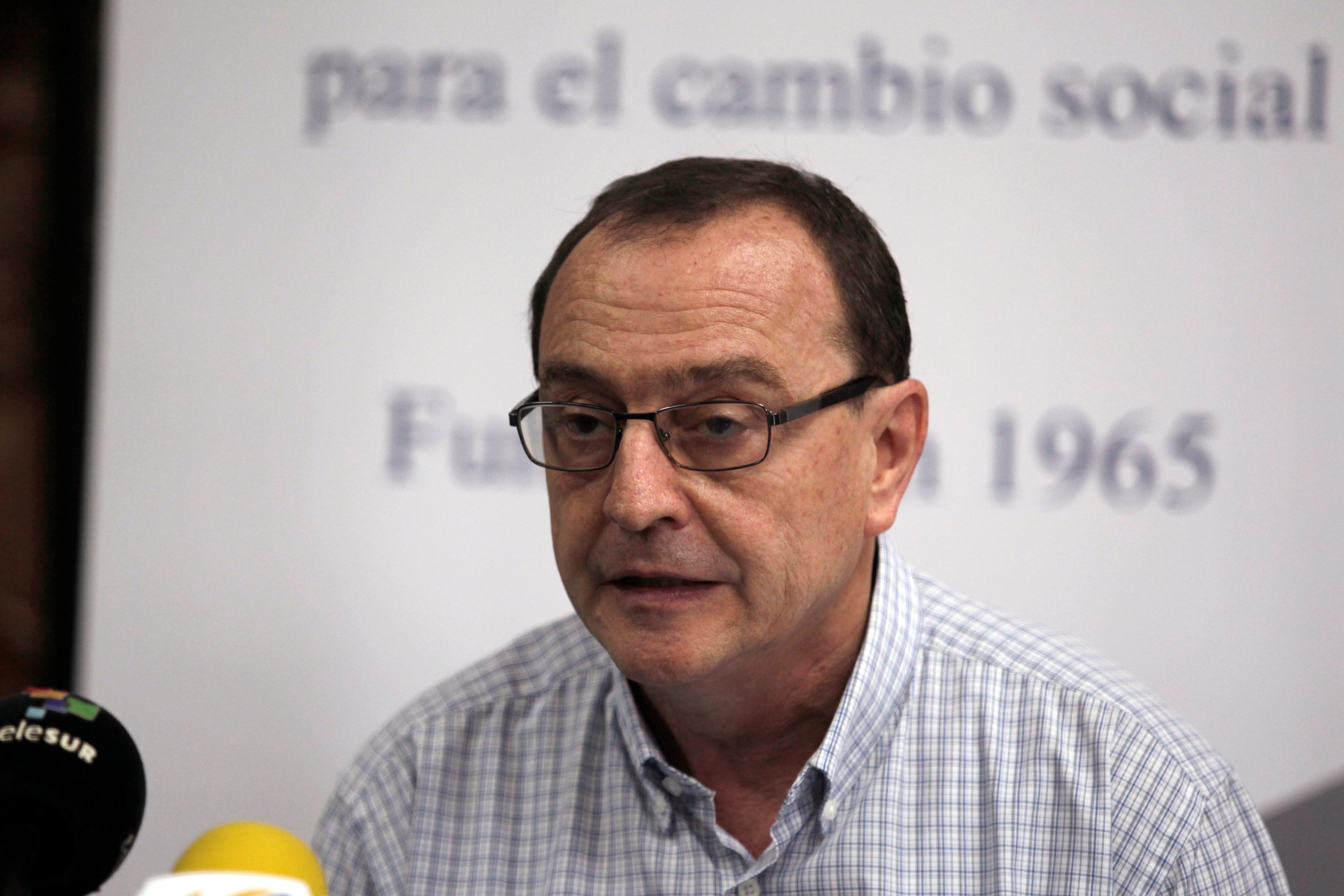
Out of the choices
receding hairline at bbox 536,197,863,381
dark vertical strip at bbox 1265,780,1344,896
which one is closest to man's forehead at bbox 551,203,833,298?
receding hairline at bbox 536,197,863,381

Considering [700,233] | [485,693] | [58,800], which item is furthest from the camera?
[485,693]

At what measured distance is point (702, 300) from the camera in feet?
4.65

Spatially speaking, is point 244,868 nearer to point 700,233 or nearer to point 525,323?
point 700,233

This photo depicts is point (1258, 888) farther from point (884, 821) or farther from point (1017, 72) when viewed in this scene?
point (1017, 72)

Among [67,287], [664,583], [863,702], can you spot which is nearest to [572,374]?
[664,583]

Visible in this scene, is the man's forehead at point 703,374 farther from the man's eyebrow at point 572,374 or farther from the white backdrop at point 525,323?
the white backdrop at point 525,323

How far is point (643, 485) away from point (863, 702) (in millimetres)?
473

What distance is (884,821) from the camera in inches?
60.2

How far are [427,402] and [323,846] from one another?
2.84 ft

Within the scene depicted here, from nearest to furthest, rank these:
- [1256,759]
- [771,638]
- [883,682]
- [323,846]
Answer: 1. [771,638]
2. [883,682]
3. [323,846]
4. [1256,759]

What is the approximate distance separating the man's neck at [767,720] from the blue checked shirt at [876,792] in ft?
0.17

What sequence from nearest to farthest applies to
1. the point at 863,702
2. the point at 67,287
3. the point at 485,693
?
the point at 863,702, the point at 485,693, the point at 67,287

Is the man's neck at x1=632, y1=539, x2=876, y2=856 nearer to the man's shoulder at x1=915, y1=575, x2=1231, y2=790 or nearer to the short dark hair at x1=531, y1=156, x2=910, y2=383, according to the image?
the man's shoulder at x1=915, y1=575, x2=1231, y2=790

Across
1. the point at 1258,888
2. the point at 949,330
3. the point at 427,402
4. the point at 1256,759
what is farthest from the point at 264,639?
the point at 1256,759
